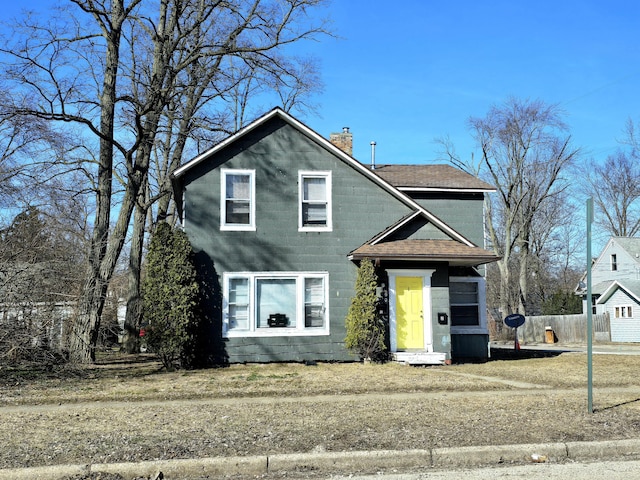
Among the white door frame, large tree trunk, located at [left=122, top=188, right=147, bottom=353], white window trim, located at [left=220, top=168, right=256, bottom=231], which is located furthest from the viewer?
large tree trunk, located at [left=122, top=188, right=147, bottom=353]

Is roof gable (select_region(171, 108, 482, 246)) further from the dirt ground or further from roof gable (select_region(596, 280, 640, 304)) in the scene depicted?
roof gable (select_region(596, 280, 640, 304))

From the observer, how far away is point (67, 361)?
1549 centimetres

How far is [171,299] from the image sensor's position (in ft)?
52.5

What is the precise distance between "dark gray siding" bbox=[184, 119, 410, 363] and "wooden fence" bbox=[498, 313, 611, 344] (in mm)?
24744

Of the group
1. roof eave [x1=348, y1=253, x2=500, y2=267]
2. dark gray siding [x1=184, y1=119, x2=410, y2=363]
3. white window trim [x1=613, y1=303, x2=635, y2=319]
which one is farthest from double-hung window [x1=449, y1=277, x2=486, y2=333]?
white window trim [x1=613, y1=303, x2=635, y2=319]

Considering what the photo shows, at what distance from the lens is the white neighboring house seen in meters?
38.9

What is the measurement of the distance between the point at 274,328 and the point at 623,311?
100 ft

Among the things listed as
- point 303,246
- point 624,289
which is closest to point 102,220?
point 303,246

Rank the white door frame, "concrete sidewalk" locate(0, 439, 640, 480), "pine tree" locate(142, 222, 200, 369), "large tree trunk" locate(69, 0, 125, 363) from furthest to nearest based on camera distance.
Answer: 1. the white door frame
2. "large tree trunk" locate(69, 0, 125, 363)
3. "pine tree" locate(142, 222, 200, 369)
4. "concrete sidewalk" locate(0, 439, 640, 480)

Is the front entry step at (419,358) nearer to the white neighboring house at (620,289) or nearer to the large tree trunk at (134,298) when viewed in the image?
the large tree trunk at (134,298)

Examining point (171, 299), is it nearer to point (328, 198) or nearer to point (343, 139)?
point (328, 198)

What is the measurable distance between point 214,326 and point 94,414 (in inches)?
286

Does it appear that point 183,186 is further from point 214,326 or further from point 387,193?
point 387,193

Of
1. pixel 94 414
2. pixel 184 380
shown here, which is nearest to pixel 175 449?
pixel 94 414
